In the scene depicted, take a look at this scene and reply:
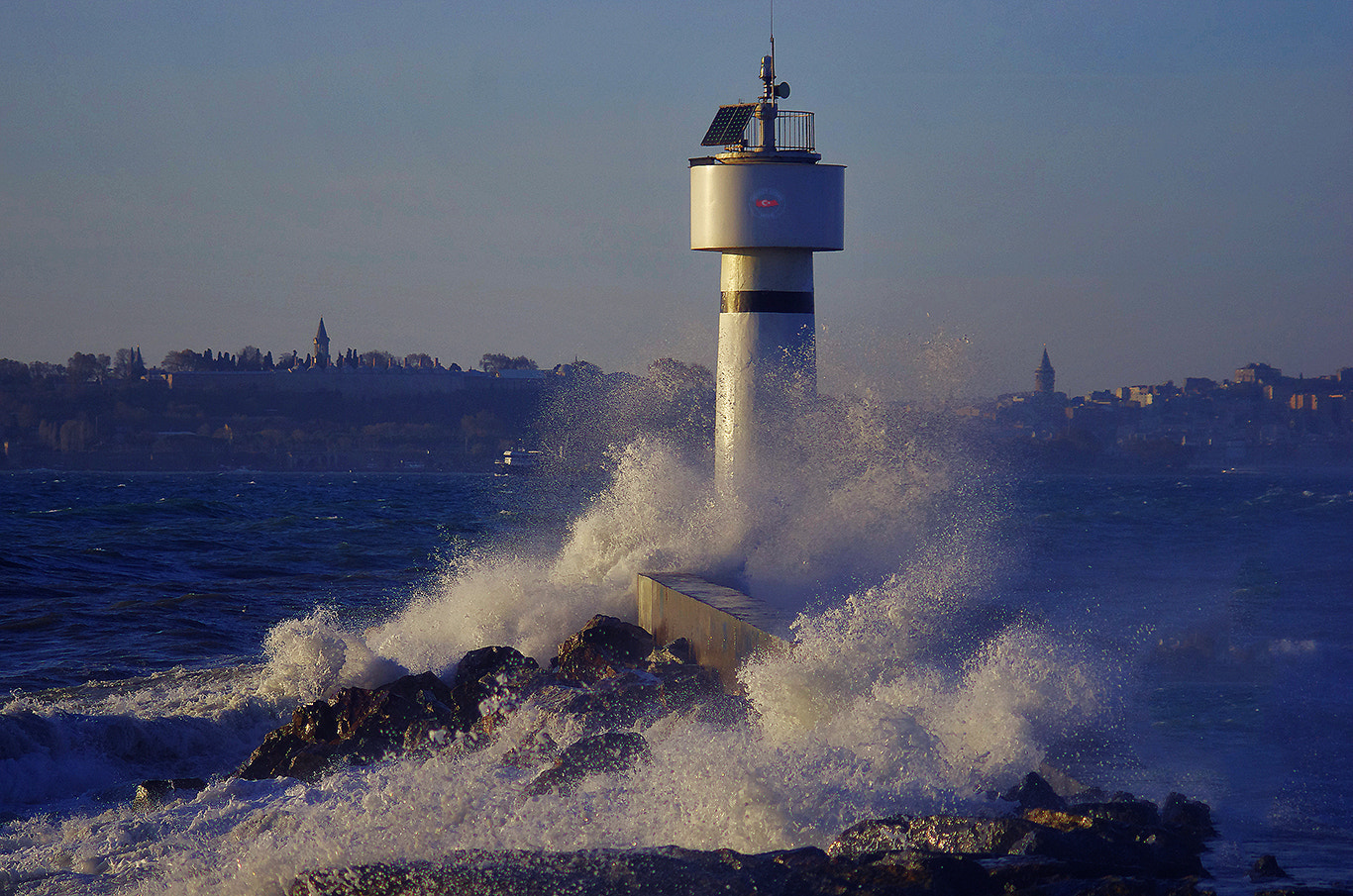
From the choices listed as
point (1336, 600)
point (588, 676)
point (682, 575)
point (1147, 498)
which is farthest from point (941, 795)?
point (1147, 498)

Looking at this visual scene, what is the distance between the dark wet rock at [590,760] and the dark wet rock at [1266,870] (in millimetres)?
2211

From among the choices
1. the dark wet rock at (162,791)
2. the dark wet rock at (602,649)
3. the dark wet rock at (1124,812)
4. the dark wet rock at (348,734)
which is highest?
the dark wet rock at (1124,812)

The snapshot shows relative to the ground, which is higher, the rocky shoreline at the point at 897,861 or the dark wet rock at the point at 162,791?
the rocky shoreline at the point at 897,861

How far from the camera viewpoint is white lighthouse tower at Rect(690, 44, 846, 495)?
854 centimetres

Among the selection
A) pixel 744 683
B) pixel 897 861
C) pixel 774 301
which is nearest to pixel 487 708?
pixel 744 683

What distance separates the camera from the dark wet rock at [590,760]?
4637mm

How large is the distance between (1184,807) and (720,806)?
69.3 inches

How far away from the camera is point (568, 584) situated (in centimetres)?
901

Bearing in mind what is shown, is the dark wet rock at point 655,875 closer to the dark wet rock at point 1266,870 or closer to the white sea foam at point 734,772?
the white sea foam at point 734,772

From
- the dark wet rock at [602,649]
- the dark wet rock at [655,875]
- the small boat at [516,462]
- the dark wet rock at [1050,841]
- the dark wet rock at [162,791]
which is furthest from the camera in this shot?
the small boat at [516,462]

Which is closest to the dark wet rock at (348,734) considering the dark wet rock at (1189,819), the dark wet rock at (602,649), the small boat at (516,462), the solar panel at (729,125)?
the dark wet rock at (602,649)

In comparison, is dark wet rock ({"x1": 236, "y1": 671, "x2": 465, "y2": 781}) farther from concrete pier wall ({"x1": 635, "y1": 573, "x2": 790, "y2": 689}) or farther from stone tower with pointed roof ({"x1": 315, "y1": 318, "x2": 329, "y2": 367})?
stone tower with pointed roof ({"x1": 315, "y1": 318, "x2": 329, "y2": 367})

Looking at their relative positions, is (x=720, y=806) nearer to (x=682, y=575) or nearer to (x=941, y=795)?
(x=941, y=795)

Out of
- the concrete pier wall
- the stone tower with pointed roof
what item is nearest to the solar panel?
the concrete pier wall
